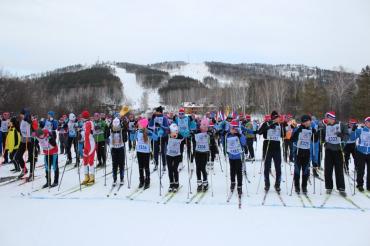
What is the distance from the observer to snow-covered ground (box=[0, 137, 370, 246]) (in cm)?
606

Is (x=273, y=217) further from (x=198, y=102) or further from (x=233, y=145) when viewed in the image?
(x=198, y=102)

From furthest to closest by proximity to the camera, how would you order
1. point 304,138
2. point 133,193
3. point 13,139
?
point 13,139 < point 133,193 < point 304,138

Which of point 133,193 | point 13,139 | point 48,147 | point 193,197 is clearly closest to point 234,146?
point 193,197

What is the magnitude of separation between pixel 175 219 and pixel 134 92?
151946 mm

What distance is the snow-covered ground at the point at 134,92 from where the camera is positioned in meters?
138

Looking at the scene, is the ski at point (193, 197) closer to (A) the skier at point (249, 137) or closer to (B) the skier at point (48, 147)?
(B) the skier at point (48, 147)

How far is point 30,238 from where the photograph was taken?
617 cm

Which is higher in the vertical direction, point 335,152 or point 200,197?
point 335,152

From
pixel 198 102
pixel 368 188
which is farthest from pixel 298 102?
pixel 368 188

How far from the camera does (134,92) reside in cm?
15650

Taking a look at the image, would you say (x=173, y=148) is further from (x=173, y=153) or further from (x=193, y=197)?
(x=193, y=197)

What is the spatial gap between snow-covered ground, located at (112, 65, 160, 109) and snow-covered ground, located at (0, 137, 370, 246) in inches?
4814

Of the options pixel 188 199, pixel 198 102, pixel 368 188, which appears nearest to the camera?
pixel 188 199

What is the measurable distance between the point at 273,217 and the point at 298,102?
6474 cm
